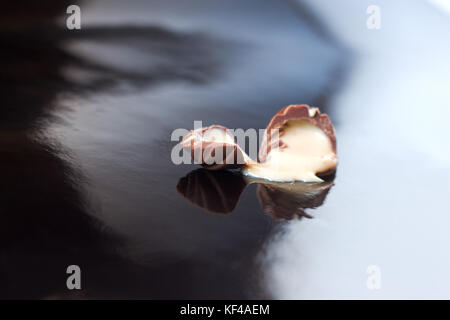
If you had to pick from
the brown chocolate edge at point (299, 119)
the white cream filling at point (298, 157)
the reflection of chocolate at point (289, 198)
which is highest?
the brown chocolate edge at point (299, 119)

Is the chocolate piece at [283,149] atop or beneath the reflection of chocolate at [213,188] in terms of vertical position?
atop

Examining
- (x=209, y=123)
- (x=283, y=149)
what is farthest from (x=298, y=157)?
(x=209, y=123)

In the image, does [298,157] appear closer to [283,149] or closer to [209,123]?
[283,149]

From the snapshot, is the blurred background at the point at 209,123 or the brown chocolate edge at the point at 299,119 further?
the brown chocolate edge at the point at 299,119

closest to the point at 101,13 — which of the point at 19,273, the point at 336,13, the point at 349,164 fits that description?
the point at 336,13
